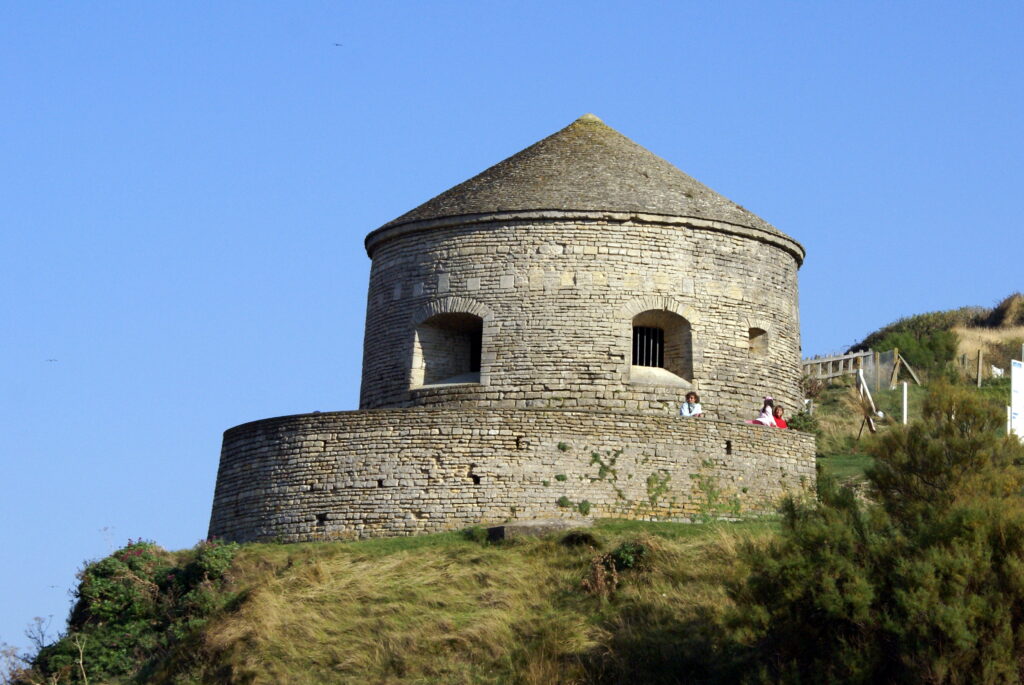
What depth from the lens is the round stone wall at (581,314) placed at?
25969 millimetres

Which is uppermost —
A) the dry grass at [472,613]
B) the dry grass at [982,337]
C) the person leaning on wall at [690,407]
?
the dry grass at [982,337]

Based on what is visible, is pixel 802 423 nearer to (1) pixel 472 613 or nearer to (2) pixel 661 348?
(2) pixel 661 348

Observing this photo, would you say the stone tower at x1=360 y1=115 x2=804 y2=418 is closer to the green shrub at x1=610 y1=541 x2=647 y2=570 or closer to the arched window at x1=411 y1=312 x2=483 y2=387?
the arched window at x1=411 y1=312 x2=483 y2=387

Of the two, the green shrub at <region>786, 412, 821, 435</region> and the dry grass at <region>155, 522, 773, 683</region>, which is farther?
the green shrub at <region>786, 412, 821, 435</region>

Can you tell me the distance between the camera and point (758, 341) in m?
27.3

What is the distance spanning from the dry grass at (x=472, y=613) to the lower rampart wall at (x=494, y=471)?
0.83 m

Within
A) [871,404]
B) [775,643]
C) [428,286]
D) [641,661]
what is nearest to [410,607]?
[641,661]

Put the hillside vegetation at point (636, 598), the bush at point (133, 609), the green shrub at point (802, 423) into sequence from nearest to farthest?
the hillside vegetation at point (636, 598), the bush at point (133, 609), the green shrub at point (802, 423)

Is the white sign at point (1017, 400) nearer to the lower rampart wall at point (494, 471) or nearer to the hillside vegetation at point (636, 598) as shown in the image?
the hillside vegetation at point (636, 598)

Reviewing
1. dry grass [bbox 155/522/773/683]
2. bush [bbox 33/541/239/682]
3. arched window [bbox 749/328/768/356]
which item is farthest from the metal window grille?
bush [bbox 33/541/239/682]

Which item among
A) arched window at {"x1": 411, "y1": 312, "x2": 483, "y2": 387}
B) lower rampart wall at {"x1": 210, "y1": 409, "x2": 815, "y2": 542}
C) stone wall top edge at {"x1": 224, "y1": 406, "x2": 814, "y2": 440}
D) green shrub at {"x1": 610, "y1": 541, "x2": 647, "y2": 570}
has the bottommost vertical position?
green shrub at {"x1": 610, "y1": 541, "x2": 647, "y2": 570}

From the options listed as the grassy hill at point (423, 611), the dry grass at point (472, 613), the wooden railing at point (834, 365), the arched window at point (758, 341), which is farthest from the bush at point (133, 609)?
the wooden railing at point (834, 365)

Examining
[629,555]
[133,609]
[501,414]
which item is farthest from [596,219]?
[133,609]

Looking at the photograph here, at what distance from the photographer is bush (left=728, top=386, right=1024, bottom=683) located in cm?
1644
